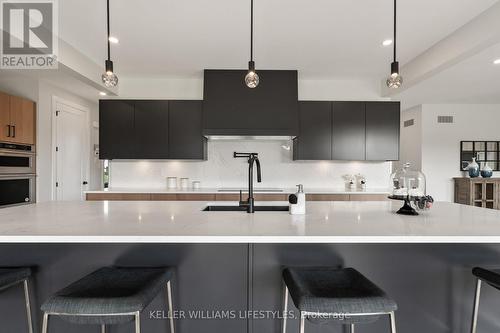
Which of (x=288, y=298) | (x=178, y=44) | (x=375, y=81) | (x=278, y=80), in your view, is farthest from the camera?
(x=375, y=81)

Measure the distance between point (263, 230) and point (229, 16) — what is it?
2097mm

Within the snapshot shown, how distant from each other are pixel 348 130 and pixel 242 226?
3.12 meters

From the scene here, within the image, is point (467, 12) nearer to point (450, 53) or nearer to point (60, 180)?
point (450, 53)

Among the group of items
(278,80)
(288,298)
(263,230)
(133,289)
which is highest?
(278,80)

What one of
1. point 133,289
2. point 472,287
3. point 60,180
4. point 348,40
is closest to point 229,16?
point 348,40

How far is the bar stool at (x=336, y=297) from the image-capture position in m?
1.03

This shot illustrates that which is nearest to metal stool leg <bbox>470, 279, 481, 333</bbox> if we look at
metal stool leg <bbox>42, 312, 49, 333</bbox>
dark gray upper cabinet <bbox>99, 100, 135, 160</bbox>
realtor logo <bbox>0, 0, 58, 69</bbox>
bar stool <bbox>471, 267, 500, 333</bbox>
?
bar stool <bbox>471, 267, 500, 333</bbox>

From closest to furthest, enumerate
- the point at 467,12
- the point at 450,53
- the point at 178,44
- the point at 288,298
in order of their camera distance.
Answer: the point at 288,298, the point at 467,12, the point at 450,53, the point at 178,44

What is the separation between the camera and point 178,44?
3.02m

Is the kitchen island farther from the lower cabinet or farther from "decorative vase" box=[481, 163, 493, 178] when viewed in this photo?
"decorative vase" box=[481, 163, 493, 178]

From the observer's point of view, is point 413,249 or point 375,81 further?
point 375,81

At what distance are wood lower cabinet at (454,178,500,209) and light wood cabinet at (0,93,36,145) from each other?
7274 millimetres

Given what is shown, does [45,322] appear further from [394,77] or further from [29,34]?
[29,34]

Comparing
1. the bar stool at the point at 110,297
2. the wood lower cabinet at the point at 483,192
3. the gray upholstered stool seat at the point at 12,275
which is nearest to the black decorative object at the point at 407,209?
the bar stool at the point at 110,297
